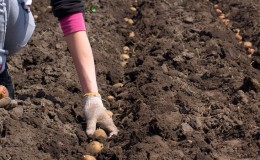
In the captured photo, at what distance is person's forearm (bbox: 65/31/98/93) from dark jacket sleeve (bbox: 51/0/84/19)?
0.38 feet

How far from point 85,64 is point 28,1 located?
23.1 inches

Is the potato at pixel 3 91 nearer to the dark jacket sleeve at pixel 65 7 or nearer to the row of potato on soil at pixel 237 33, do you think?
the dark jacket sleeve at pixel 65 7

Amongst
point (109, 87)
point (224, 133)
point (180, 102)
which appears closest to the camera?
point (224, 133)

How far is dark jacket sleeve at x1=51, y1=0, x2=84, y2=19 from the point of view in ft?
8.77

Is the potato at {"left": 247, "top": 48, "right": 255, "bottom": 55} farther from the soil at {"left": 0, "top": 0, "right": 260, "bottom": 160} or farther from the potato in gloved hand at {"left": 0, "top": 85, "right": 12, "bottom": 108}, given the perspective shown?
the potato in gloved hand at {"left": 0, "top": 85, "right": 12, "bottom": 108}

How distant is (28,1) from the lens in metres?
3.04

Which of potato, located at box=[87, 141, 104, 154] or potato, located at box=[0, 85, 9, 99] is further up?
potato, located at box=[0, 85, 9, 99]

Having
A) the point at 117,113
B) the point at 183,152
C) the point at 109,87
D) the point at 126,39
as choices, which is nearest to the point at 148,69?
the point at 109,87

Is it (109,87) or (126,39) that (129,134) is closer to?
(109,87)

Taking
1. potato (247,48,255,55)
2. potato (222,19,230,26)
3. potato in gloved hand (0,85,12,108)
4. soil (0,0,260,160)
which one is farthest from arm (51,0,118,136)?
potato (222,19,230,26)

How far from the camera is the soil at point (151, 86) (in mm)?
2686

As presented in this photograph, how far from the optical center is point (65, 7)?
2.68 meters

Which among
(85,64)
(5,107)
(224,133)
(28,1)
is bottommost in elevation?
(224,133)

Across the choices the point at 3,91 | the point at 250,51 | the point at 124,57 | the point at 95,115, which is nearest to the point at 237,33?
the point at 250,51
